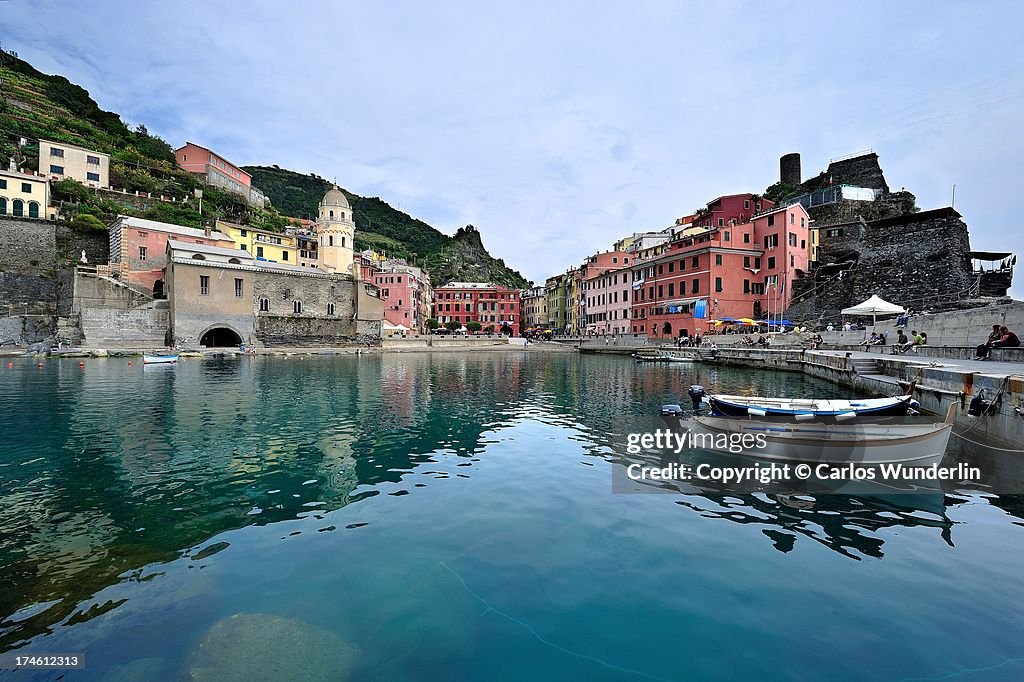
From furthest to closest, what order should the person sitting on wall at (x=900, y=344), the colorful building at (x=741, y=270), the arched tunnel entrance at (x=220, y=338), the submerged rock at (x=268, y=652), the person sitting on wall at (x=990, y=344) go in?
the arched tunnel entrance at (x=220, y=338) → the colorful building at (x=741, y=270) → the person sitting on wall at (x=900, y=344) → the person sitting on wall at (x=990, y=344) → the submerged rock at (x=268, y=652)

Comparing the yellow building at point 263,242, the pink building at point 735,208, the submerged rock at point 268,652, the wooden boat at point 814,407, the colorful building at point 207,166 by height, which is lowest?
the submerged rock at point 268,652

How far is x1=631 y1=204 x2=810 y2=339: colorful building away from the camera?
170 feet

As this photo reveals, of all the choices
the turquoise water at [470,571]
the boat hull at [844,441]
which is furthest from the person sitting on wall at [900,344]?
the boat hull at [844,441]

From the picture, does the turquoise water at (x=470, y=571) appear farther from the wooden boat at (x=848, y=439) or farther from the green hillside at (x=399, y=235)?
the green hillside at (x=399, y=235)

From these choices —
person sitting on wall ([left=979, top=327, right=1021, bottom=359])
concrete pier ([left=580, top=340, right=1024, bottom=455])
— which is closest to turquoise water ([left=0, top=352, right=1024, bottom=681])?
concrete pier ([left=580, top=340, right=1024, bottom=455])

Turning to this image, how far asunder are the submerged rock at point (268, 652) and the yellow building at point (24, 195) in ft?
233

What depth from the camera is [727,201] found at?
65.6 metres

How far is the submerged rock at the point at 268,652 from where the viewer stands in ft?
14.8

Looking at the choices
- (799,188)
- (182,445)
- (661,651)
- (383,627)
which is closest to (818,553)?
(661,651)

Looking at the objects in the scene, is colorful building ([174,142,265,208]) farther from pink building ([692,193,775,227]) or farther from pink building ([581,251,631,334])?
pink building ([692,193,775,227])

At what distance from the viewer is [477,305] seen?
10594cm

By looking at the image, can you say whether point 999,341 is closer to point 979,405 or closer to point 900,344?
point 900,344

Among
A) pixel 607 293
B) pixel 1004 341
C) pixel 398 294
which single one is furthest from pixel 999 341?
pixel 398 294

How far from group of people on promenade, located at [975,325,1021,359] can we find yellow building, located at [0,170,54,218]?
8018 centimetres
